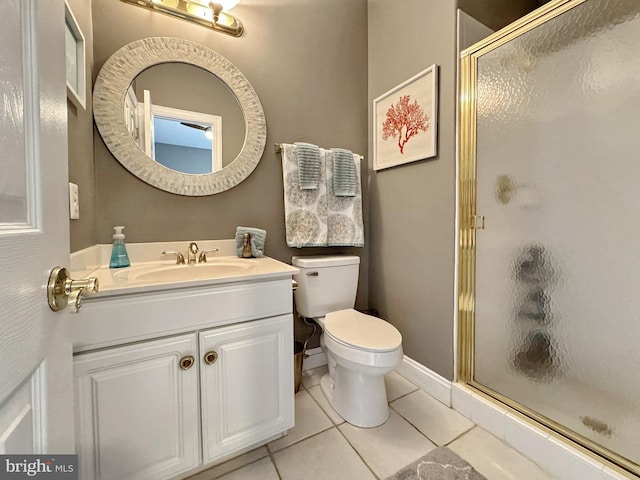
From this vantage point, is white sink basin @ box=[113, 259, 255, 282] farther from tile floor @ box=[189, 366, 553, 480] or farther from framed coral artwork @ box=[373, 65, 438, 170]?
framed coral artwork @ box=[373, 65, 438, 170]

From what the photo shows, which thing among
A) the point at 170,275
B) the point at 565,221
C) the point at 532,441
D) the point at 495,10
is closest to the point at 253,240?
the point at 170,275

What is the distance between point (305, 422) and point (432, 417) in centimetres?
63

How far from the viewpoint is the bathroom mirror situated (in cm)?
121

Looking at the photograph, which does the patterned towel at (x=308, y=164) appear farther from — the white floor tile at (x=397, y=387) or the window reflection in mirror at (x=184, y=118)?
the white floor tile at (x=397, y=387)

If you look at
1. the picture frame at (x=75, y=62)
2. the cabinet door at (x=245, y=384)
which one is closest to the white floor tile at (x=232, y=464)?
the cabinet door at (x=245, y=384)

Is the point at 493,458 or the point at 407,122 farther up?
the point at 407,122

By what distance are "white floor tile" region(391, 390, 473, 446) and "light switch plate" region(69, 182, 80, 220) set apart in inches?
64.8

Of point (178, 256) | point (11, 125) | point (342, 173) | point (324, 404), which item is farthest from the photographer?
point (342, 173)

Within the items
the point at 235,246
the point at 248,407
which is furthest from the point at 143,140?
the point at 248,407

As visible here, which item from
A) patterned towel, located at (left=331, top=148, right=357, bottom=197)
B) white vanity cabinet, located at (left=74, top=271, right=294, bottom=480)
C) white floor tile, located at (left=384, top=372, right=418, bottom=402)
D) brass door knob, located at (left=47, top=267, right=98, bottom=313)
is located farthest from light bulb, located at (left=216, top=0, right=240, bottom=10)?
white floor tile, located at (left=384, top=372, right=418, bottom=402)

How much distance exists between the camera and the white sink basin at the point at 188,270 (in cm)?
108

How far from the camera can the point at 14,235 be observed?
0.33 metres

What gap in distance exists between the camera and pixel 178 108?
134 centimetres

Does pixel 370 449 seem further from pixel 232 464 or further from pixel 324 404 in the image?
A: pixel 232 464
